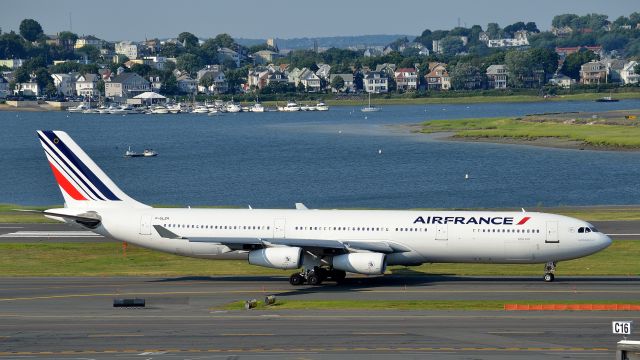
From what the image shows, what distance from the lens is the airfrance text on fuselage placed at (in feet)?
202

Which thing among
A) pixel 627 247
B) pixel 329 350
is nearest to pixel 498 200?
pixel 627 247

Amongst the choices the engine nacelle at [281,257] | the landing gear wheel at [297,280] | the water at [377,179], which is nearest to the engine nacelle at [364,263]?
the engine nacelle at [281,257]

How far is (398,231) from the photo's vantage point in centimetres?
6225

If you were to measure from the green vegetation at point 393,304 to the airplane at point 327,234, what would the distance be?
4.83 metres

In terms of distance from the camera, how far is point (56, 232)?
85.6 metres

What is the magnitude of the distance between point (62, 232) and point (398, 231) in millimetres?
33822

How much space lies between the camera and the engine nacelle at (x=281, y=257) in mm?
60312

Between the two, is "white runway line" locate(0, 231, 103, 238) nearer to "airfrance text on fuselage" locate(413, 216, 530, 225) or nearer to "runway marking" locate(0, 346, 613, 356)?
"airfrance text on fuselage" locate(413, 216, 530, 225)

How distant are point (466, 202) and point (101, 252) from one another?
197 feet

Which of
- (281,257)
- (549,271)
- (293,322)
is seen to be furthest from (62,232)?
(549,271)

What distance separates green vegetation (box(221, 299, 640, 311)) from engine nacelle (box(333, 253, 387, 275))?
413 cm

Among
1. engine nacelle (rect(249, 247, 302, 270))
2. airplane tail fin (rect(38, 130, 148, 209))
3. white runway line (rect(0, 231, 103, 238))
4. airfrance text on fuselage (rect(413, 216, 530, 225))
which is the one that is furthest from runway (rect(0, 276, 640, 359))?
white runway line (rect(0, 231, 103, 238))

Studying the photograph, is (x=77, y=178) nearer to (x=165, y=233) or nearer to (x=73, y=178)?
(x=73, y=178)

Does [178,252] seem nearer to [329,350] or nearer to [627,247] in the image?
[329,350]
